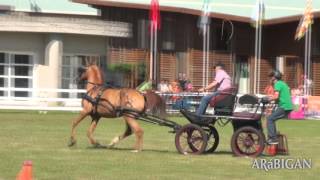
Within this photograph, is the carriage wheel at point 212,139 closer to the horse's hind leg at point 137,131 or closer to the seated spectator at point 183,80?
the horse's hind leg at point 137,131

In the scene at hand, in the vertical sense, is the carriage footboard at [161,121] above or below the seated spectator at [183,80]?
below

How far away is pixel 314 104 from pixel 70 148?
2166 cm

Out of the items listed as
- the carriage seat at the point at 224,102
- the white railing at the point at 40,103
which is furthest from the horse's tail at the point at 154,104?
the white railing at the point at 40,103

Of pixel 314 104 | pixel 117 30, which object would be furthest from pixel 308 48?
pixel 117 30

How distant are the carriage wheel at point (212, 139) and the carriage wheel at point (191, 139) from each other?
29 cm

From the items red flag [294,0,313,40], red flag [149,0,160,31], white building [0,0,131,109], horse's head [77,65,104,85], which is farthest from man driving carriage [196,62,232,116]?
red flag [149,0,160,31]

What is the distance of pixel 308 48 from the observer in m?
41.5

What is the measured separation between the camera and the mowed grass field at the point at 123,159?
12.4 meters

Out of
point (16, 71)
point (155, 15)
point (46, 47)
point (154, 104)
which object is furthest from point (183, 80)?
point (154, 104)

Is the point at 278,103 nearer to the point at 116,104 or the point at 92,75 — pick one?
the point at 116,104

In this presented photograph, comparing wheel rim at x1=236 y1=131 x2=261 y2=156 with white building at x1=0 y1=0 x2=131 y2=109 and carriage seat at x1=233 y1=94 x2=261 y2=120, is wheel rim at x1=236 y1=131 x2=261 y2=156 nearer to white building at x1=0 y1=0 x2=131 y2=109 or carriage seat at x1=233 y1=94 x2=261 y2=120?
carriage seat at x1=233 y1=94 x2=261 y2=120

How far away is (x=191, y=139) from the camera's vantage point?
1573 centimetres

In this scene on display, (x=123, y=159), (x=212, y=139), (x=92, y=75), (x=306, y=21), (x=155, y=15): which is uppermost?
(x=155, y=15)

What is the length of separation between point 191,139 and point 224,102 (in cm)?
110
